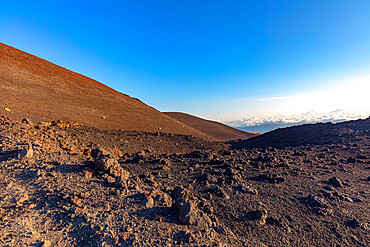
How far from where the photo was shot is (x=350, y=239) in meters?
2.84

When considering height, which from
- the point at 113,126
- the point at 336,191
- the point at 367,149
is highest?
the point at 367,149

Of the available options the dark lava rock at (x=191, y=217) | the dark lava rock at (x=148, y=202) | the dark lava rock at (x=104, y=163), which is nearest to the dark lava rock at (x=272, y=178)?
the dark lava rock at (x=191, y=217)

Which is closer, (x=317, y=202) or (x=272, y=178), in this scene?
(x=317, y=202)

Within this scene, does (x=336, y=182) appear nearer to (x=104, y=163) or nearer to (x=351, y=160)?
(x=351, y=160)

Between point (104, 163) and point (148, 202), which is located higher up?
point (104, 163)

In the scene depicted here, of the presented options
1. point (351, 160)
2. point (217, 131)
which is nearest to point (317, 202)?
point (351, 160)

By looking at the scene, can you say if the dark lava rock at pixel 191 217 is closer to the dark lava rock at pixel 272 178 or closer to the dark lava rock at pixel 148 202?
the dark lava rock at pixel 148 202

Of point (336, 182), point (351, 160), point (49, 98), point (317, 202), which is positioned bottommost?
point (317, 202)

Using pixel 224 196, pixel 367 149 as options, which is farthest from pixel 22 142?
pixel 367 149

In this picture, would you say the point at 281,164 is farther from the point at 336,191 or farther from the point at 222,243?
the point at 222,243

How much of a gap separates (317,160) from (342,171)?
1207 millimetres

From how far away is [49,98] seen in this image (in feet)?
52.3

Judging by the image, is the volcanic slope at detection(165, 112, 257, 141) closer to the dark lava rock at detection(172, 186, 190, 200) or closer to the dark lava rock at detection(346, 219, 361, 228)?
the dark lava rock at detection(346, 219, 361, 228)

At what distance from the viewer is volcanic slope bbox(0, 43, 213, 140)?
1272 centimetres
